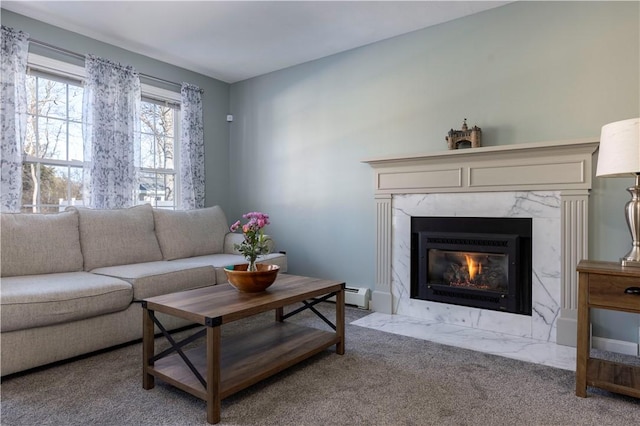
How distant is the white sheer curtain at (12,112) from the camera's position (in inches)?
117

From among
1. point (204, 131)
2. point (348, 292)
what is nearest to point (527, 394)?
point (348, 292)

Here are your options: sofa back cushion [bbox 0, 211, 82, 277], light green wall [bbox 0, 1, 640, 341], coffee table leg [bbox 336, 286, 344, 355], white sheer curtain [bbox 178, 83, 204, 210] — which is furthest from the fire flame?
sofa back cushion [bbox 0, 211, 82, 277]

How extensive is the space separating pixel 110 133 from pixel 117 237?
1046 mm

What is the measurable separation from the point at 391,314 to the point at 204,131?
2.97 meters

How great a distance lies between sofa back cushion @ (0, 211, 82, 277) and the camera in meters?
2.65

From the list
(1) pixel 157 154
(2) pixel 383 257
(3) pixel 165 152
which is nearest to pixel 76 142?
(1) pixel 157 154

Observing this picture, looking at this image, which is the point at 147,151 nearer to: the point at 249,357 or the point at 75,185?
the point at 75,185

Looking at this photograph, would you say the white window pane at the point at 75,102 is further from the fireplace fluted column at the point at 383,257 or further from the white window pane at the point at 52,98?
the fireplace fluted column at the point at 383,257

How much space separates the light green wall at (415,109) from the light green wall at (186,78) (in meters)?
0.16

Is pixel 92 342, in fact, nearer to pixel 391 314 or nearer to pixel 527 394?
pixel 391 314

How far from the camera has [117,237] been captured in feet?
10.7

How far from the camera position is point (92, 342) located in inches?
96.2

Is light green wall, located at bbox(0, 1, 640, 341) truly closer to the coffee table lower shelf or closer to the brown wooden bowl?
the coffee table lower shelf

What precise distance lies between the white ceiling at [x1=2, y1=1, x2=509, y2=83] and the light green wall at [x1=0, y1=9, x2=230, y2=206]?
0.24 ft
